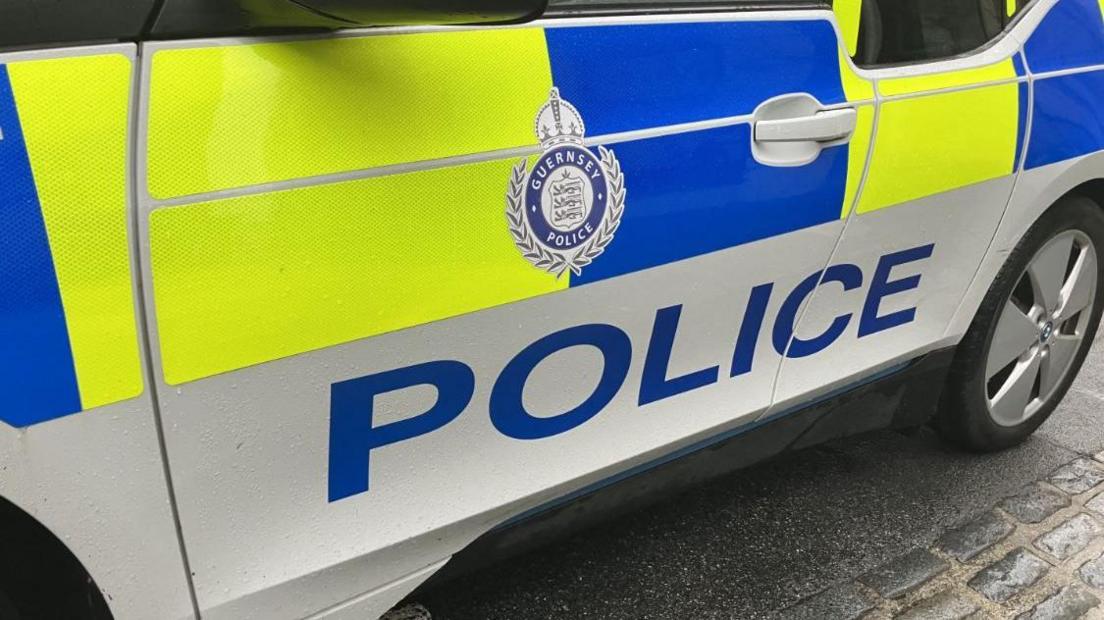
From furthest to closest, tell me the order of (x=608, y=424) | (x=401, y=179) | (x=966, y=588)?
(x=966, y=588), (x=608, y=424), (x=401, y=179)

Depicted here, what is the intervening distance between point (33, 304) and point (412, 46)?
545mm

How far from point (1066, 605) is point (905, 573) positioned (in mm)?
340

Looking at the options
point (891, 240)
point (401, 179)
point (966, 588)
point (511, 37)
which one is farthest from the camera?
point (966, 588)

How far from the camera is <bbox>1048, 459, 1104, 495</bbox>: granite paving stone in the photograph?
2.57 meters

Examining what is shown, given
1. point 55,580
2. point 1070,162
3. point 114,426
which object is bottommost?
point 55,580

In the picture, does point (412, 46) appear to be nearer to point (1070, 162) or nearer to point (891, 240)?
point (891, 240)

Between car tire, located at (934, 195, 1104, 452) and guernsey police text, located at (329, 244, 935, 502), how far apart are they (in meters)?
0.42

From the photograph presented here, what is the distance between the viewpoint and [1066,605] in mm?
2104

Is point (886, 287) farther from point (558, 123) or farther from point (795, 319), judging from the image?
point (558, 123)

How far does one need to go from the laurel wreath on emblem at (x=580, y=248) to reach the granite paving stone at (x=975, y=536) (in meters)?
1.39

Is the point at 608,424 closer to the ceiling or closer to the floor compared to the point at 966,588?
closer to the ceiling

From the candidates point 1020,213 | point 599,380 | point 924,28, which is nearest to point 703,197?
point 599,380

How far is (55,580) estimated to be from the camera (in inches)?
46.9

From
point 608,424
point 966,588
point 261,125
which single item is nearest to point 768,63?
point 608,424
